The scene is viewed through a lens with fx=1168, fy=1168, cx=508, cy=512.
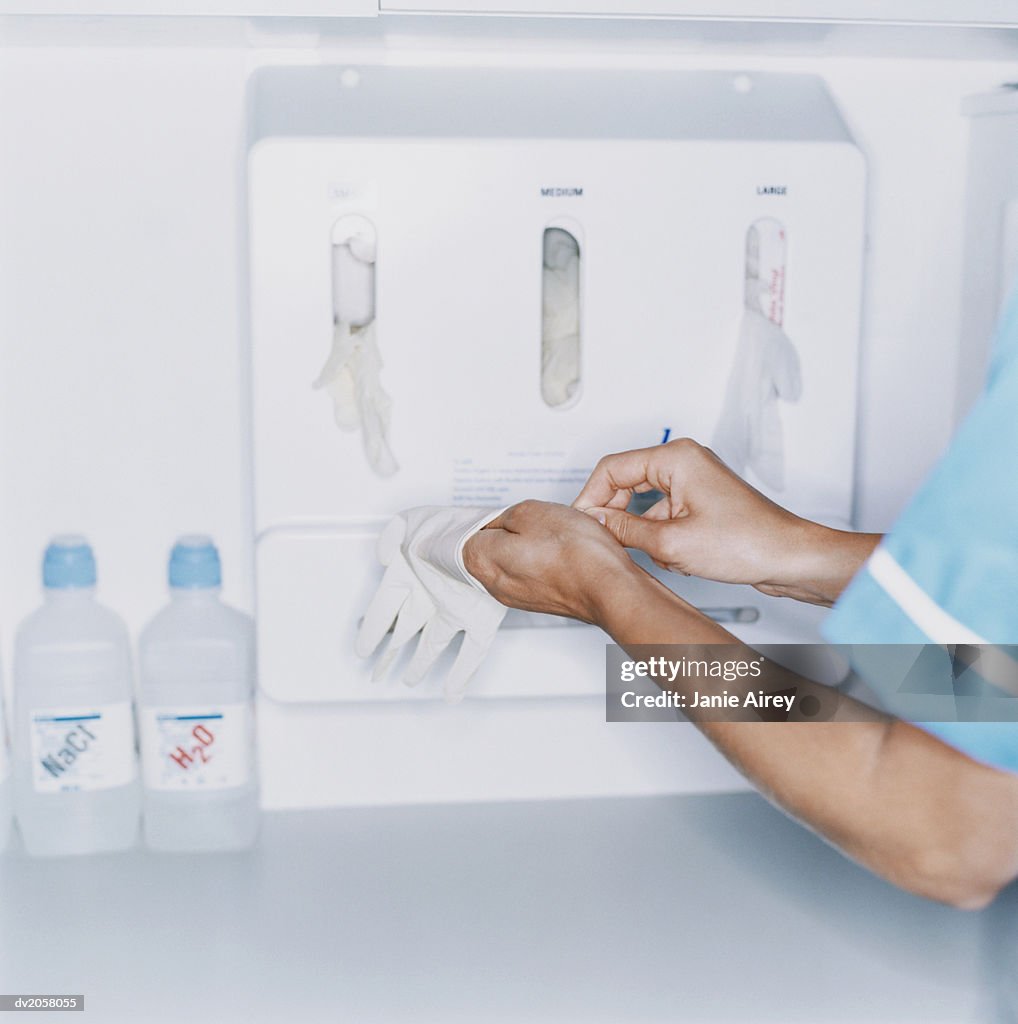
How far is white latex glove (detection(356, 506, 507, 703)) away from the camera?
1.01 metres

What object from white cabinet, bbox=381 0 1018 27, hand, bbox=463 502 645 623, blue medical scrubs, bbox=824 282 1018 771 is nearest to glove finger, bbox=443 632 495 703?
hand, bbox=463 502 645 623

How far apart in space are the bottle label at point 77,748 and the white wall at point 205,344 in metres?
0.13

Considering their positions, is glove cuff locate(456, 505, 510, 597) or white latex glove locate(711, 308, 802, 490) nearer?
glove cuff locate(456, 505, 510, 597)

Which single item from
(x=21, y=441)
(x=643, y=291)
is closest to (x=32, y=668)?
(x=21, y=441)

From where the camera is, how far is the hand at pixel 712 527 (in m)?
0.99

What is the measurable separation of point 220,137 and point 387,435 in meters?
0.35

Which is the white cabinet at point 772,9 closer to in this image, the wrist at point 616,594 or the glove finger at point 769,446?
the glove finger at point 769,446

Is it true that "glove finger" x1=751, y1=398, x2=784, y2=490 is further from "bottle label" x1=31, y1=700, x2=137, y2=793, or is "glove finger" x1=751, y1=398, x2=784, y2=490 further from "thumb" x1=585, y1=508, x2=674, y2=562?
"bottle label" x1=31, y1=700, x2=137, y2=793

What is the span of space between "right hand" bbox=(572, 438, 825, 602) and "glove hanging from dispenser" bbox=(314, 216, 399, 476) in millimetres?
224

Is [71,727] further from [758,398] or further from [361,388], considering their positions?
[758,398]

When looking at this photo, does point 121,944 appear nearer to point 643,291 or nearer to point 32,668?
point 32,668

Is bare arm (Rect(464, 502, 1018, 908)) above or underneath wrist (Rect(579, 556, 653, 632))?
underneath

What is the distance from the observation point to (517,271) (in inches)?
43.5

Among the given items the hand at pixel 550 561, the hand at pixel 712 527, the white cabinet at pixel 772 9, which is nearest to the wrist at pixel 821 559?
the hand at pixel 712 527
